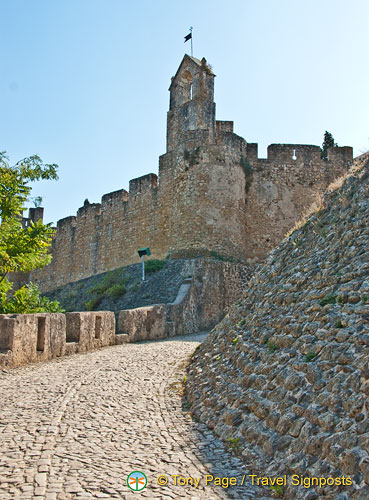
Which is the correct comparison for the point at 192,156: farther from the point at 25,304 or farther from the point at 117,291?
the point at 25,304

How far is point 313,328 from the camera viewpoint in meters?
4.94

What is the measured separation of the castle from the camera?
17.7 m

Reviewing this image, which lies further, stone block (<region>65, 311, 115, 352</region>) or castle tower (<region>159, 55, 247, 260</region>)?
castle tower (<region>159, 55, 247, 260</region>)

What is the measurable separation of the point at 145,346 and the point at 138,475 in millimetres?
6859

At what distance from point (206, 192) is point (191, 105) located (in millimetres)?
3875

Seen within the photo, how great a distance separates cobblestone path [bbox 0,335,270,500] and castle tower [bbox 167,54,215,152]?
12.2 meters

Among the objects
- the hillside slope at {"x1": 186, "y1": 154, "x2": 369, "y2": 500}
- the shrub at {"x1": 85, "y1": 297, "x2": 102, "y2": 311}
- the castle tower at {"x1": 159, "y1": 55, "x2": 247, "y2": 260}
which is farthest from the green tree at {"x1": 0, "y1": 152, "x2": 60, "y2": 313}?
the castle tower at {"x1": 159, "y1": 55, "x2": 247, "y2": 260}

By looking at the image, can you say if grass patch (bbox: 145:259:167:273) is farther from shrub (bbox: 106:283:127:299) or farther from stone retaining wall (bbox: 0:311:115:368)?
stone retaining wall (bbox: 0:311:115:368)

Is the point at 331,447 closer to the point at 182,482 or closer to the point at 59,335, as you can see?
the point at 182,482

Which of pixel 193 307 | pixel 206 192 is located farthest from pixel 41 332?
pixel 206 192

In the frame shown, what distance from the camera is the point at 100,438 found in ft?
15.9

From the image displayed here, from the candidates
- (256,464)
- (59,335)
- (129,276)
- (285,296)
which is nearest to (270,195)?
(129,276)

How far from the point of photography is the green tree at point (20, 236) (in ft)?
31.4

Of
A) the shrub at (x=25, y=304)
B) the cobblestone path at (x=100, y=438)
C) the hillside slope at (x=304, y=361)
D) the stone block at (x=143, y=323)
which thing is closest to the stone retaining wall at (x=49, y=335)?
the cobblestone path at (x=100, y=438)
